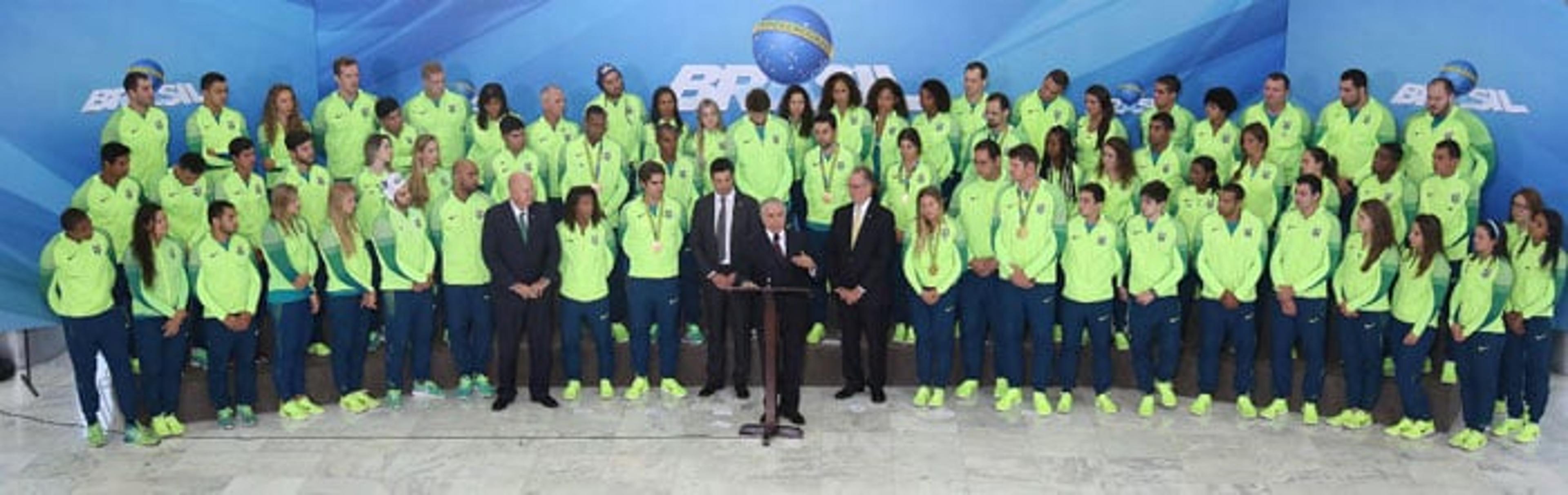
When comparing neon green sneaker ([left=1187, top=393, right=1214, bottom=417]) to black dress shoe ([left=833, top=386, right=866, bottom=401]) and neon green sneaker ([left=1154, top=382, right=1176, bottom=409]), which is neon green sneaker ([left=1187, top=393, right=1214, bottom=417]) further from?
black dress shoe ([left=833, top=386, right=866, bottom=401])

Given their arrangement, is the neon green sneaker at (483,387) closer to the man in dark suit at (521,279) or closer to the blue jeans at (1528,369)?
the man in dark suit at (521,279)

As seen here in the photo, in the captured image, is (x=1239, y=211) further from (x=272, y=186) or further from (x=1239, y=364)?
(x=272, y=186)

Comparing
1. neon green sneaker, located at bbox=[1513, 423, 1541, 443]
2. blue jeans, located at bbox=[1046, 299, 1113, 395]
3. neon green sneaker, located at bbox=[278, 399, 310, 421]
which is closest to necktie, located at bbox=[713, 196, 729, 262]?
blue jeans, located at bbox=[1046, 299, 1113, 395]

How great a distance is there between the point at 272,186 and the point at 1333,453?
20.4ft

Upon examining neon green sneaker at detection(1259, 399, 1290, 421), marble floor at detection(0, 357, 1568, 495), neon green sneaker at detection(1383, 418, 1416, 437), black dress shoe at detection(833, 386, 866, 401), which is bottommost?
marble floor at detection(0, 357, 1568, 495)

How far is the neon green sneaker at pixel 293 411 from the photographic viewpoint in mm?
9570

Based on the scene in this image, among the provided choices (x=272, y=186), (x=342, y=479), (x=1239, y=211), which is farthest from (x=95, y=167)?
(x=1239, y=211)

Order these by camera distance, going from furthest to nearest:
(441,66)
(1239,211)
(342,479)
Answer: (441,66) < (1239,211) < (342,479)

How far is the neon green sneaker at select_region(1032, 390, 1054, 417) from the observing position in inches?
380

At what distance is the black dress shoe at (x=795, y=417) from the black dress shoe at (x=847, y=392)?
56cm

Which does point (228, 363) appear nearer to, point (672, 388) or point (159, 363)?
point (159, 363)

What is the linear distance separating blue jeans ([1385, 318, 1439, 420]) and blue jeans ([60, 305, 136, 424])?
22.3 feet

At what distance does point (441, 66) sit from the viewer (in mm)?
10914

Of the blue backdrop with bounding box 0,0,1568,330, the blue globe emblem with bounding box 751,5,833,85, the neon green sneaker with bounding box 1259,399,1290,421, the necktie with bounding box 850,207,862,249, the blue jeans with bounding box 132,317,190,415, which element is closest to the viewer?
the blue jeans with bounding box 132,317,190,415
